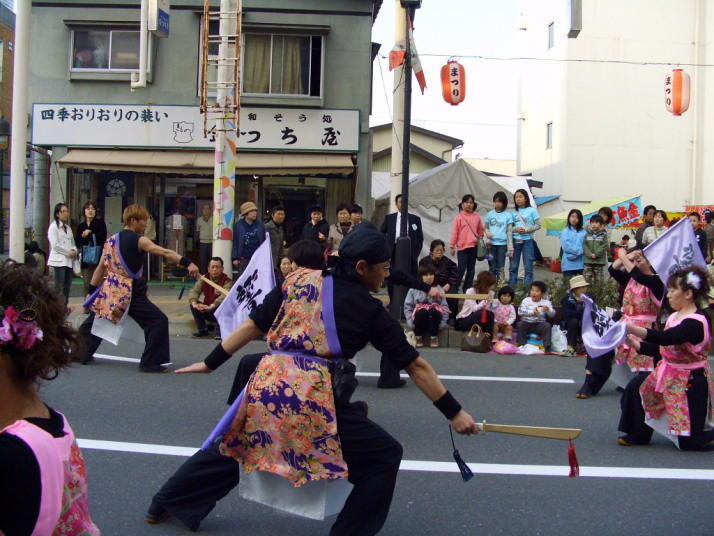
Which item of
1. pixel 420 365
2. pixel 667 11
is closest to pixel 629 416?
pixel 420 365

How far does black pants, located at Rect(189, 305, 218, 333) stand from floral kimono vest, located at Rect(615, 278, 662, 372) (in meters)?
5.46

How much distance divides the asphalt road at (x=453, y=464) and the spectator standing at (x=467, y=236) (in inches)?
169

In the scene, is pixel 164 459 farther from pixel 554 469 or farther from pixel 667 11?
pixel 667 11

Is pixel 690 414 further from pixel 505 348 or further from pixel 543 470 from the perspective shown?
pixel 505 348

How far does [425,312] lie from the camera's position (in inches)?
405

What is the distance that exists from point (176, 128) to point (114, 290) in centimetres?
877


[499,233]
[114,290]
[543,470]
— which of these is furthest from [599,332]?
[499,233]

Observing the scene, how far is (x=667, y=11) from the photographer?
88.0ft

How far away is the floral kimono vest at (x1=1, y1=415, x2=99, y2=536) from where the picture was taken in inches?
74.3

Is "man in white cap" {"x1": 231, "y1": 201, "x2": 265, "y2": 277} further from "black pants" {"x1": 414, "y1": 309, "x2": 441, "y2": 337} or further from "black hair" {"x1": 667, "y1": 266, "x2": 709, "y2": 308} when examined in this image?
"black hair" {"x1": 667, "y1": 266, "x2": 709, "y2": 308}

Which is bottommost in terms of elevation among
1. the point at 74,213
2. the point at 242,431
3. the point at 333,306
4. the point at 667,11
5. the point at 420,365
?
the point at 242,431

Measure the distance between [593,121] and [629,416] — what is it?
22.8 meters

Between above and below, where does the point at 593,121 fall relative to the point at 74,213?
above

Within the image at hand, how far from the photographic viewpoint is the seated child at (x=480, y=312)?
10359 mm
